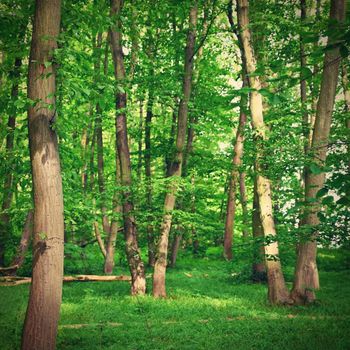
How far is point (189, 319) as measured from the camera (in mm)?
9547

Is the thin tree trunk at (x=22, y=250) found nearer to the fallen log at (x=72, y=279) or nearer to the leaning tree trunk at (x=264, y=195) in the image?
the fallen log at (x=72, y=279)

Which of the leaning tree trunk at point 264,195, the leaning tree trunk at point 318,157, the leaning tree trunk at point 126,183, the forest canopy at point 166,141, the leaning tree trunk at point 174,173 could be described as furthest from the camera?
the leaning tree trunk at point 174,173

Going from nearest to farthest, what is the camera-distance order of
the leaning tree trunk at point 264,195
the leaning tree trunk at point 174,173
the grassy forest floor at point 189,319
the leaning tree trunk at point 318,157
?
the grassy forest floor at point 189,319, the leaning tree trunk at point 318,157, the leaning tree trunk at point 264,195, the leaning tree trunk at point 174,173

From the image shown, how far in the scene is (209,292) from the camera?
14.3 metres

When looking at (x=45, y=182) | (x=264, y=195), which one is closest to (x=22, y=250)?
(x=264, y=195)

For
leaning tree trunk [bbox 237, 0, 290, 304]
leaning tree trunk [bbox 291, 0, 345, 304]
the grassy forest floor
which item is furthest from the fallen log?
leaning tree trunk [bbox 291, 0, 345, 304]

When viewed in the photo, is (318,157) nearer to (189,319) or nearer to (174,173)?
(189,319)

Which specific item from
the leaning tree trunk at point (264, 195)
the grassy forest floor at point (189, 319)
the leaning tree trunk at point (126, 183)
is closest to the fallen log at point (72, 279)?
the grassy forest floor at point (189, 319)

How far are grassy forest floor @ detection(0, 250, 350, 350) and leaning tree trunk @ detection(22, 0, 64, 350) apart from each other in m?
2.02

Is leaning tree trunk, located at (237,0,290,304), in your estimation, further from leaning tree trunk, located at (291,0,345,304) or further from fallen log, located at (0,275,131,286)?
fallen log, located at (0,275,131,286)

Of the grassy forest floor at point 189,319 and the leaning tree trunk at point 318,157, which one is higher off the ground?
the leaning tree trunk at point 318,157

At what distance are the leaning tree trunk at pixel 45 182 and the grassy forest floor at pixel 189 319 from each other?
2.02 metres

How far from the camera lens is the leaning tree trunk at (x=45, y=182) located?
5195mm

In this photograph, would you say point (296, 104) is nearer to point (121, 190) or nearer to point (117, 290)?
point (121, 190)
